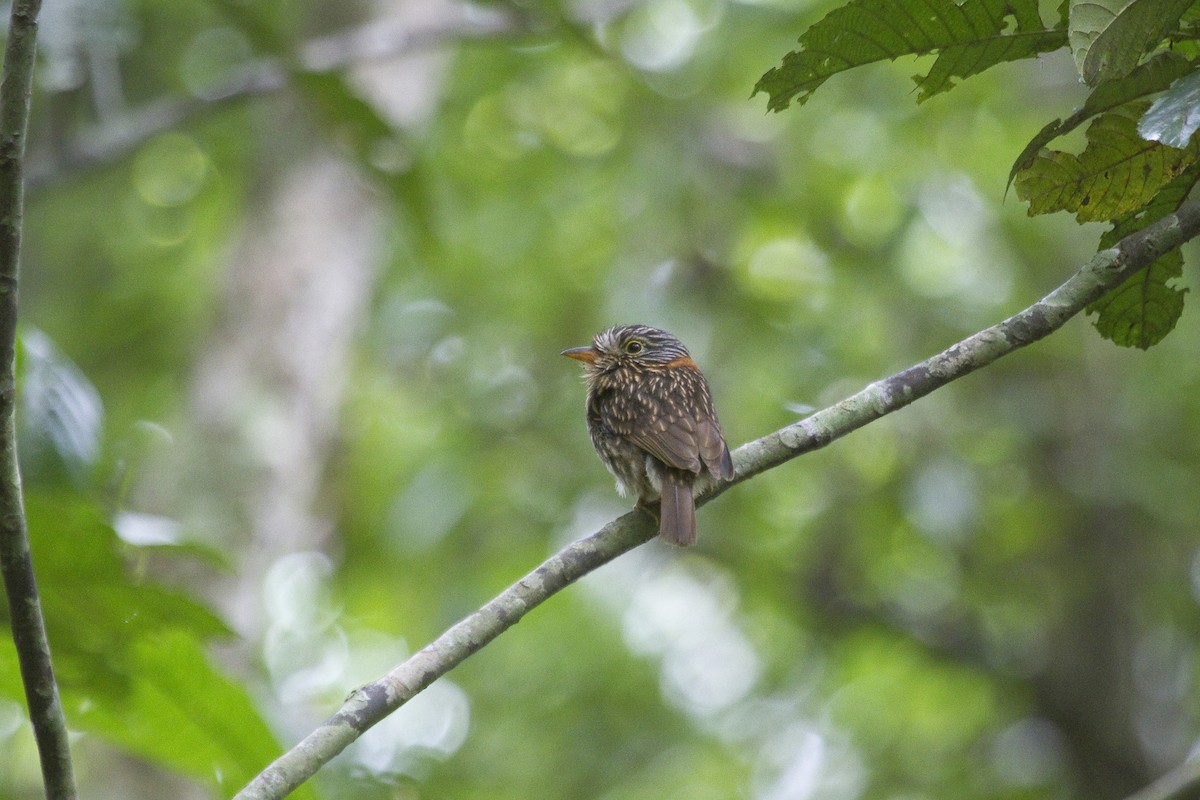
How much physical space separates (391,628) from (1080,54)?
6.68m

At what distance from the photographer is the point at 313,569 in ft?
21.6

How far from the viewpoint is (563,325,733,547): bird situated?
10.7ft

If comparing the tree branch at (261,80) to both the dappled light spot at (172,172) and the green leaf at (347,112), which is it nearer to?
the green leaf at (347,112)

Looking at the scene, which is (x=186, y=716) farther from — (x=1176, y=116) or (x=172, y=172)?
(x=172, y=172)

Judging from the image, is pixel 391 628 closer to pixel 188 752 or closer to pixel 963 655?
pixel 963 655

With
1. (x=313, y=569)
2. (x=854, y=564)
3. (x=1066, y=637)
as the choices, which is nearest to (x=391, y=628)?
(x=313, y=569)

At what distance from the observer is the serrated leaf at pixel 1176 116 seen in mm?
1653

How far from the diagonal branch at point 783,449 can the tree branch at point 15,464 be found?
265 millimetres

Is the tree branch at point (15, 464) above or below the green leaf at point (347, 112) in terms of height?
below

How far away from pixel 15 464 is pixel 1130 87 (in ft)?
5.59

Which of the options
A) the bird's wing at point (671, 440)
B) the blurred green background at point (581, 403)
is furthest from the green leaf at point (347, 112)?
the bird's wing at point (671, 440)

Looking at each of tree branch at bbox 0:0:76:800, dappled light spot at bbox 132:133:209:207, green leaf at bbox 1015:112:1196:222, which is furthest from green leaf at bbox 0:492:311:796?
dappled light spot at bbox 132:133:209:207

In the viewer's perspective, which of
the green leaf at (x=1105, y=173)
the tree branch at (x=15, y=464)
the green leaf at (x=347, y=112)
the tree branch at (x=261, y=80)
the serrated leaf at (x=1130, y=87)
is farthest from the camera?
the tree branch at (x=261, y=80)

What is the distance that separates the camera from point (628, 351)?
448cm
